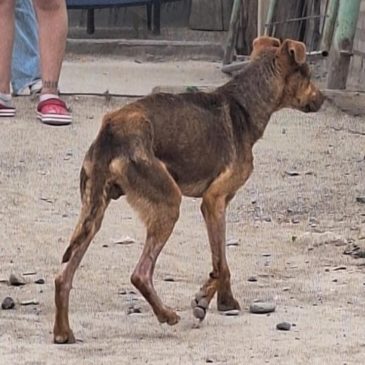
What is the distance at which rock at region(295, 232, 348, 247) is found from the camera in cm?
606

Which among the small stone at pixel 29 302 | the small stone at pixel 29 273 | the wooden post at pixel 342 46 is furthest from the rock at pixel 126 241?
the wooden post at pixel 342 46

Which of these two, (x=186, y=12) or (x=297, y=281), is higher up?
(x=297, y=281)

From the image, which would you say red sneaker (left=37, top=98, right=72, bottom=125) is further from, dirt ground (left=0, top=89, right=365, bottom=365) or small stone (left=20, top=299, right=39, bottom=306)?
small stone (left=20, top=299, right=39, bottom=306)

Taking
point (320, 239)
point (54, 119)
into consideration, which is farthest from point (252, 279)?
point (54, 119)

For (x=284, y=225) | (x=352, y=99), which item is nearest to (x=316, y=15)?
(x=352, y=99)

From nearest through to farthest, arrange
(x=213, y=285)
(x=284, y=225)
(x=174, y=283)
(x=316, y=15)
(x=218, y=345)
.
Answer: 1. (x=218, y=345)
2. (x=213, y=285)
3. (x=174, y=283)
4. (x=284, y=225)
5. (x=316, y=15)

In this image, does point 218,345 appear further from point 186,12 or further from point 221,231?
point 186,12

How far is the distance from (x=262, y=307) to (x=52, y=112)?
3.50 m

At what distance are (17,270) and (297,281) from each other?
1.14m

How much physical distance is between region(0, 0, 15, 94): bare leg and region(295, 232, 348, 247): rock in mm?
2635

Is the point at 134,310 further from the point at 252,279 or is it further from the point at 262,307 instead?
the point at 252,279

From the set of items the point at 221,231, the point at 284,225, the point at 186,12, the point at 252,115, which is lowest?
the point at 186,12

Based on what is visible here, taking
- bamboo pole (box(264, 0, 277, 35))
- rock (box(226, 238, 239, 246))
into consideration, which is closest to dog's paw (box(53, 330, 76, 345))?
rock (box(226, 238, 239, 246))

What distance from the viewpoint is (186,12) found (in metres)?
14.5
